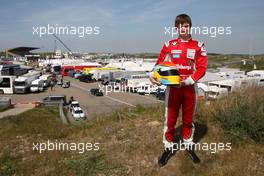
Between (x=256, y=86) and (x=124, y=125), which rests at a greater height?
(x=256, y=86)

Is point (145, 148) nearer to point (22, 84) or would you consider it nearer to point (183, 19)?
point (183, 19)

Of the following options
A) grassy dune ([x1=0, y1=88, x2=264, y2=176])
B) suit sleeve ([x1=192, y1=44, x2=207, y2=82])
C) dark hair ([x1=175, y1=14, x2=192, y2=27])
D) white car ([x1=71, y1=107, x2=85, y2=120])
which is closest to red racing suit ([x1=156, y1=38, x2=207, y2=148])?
suit sleeve ([x1=192, y1=44, x2=207, y2=82])

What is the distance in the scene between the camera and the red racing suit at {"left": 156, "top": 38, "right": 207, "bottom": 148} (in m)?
3.89

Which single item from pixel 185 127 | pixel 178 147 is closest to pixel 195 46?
pixel 185 127

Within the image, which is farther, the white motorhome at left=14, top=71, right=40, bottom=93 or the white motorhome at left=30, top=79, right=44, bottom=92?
the white motorhome at left=30, top=79, right=44, bottom=92

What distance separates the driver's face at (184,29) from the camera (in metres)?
3.89

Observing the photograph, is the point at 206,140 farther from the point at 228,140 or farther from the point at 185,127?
the point at 185,127

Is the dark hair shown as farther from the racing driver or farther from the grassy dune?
the grassy dune

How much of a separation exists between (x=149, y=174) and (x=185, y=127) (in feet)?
2.97

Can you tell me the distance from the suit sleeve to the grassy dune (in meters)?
1.40

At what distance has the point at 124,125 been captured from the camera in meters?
6.29

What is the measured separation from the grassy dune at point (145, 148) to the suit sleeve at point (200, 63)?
4.58 feet

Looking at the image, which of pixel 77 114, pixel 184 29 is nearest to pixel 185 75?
pixel 184 29

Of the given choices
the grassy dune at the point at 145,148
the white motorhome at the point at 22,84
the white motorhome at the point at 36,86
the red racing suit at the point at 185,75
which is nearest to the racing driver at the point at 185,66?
the red racing suit at the point at 185,75
